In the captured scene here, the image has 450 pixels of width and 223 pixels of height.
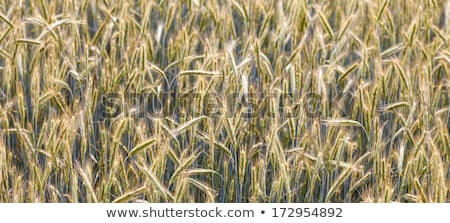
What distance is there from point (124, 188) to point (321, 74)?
77cm

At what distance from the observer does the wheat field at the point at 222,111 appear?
2.43 metres

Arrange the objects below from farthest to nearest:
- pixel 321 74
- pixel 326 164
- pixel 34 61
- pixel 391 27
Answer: pixel 391 27
pixel 34 61
pixel 321 74
pixel 326 164

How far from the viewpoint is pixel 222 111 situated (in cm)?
249

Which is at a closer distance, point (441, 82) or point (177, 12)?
point (441, 82)

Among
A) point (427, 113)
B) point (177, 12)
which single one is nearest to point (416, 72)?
point (427, 113)

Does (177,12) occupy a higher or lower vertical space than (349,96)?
higher

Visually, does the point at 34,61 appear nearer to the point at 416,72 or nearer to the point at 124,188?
the point at 124,188

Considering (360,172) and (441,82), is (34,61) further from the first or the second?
(441,82)

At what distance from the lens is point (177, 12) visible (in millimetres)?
3174

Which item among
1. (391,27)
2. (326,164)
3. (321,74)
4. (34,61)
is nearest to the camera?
(326,164)

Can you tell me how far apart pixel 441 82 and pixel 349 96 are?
1.16ft

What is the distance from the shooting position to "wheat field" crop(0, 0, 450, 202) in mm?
2432

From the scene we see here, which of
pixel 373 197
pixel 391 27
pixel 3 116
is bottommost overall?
pixel 373 197

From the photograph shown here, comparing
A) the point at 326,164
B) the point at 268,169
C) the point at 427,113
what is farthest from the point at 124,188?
the point at 427,113
